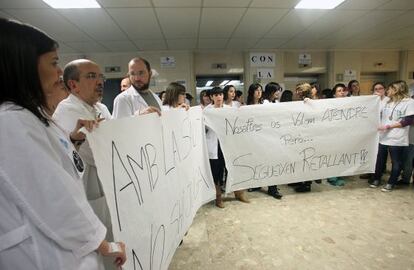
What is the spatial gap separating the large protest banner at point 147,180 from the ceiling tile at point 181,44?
374 cm

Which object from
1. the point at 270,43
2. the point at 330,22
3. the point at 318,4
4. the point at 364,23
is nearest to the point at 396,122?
the point at 318,4

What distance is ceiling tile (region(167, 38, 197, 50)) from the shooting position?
501 centimetres

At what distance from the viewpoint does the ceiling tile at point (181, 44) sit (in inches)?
197

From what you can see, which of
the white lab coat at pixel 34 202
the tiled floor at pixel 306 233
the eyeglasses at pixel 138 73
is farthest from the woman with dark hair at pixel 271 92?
the white lab coat at pixel 34 202

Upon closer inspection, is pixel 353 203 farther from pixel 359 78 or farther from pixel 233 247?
pixel 359 78

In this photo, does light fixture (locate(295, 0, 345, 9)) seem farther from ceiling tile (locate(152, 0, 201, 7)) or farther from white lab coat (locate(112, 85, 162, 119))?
white lab coat (locate(112, 85, 162, 119))

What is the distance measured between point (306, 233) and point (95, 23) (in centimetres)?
412

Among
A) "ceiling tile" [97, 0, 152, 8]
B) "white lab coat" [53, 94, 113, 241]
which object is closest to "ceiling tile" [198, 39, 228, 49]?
"ceiling tile" [97, 0, 152, 8]

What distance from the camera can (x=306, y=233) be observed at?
2039mm

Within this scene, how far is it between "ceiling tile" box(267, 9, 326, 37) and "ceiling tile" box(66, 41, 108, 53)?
3.58 metres

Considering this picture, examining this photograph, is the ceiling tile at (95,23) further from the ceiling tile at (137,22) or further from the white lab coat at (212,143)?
the white lab coat at (212,143)

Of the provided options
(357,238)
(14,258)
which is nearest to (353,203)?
(357,238)

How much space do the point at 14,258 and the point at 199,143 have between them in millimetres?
1599

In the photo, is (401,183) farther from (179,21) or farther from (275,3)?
(179,21)
